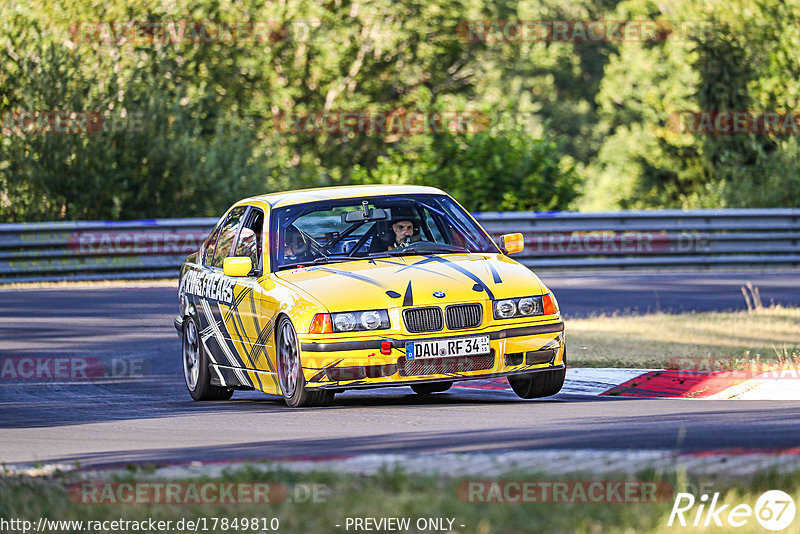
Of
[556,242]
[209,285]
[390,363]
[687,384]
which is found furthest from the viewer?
[556,242]

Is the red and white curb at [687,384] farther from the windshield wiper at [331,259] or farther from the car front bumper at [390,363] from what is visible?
the windshield wiper at [331,259]

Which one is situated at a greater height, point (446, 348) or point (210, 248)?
point (210, 248)

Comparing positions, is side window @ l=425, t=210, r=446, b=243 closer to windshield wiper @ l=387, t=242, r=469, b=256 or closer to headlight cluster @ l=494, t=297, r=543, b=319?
windshield wiper @ l=387, t=242, r=469, b=256

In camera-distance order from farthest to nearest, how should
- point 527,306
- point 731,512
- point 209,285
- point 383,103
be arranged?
point 383,103 < point 209,285 < point 527,306 < point 731,512

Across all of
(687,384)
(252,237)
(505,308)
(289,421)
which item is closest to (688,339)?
(687,384)

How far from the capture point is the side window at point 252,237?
1065cm

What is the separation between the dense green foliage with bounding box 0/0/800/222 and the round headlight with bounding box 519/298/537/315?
16926mm

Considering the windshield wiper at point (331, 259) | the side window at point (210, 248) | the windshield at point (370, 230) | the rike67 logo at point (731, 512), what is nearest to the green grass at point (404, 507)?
the rike67 logo at point (731, 512)

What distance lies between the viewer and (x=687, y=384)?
421 inches

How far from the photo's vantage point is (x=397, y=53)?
41219 millimetres

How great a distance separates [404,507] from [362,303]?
161 inches

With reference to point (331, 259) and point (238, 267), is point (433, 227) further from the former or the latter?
point (238, 267)

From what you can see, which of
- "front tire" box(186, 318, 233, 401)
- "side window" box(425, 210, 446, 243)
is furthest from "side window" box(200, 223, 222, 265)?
"side window" box(425, 210, 446, 243)

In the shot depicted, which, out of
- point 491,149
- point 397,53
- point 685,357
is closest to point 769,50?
point 397,53
